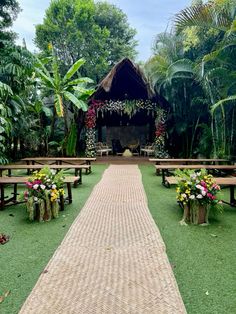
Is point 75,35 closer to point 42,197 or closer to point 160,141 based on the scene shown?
point 160,141

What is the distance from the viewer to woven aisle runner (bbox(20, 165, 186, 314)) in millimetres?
1923

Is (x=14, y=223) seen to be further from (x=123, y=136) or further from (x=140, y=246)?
(x=123, y=136)

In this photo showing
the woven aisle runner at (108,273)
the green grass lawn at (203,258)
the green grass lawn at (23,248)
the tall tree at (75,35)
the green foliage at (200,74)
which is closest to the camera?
the woven aisle runner at (108,273)

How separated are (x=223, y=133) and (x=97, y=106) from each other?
A: 5961 millimetres

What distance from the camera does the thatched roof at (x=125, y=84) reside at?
11297mm

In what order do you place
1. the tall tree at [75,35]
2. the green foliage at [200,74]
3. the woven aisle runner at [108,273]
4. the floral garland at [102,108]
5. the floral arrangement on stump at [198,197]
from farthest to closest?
the tall tree at [75,35], the floral garland at [102,108], the green foliage at [200,74], the floral arrangement on stump at [198,197], the woven aisle runner at [108,273]

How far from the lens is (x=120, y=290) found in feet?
6.98

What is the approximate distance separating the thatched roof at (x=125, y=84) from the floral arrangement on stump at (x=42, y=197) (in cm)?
751

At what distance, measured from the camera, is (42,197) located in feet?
13.6

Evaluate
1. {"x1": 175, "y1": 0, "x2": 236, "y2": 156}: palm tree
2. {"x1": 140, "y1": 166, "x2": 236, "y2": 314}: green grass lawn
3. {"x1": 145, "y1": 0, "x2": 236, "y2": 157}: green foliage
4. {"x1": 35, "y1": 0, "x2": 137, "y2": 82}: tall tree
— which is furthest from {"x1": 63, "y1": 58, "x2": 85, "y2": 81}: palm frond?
{"x1": 140, "y1": 166, "x2": 236, "y2": 314}: green grass lawn

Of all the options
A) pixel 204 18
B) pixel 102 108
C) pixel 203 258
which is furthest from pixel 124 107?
pixel 203 258

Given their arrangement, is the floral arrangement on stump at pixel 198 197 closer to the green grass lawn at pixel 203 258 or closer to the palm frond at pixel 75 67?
the green grass lawn at pixel 203 258

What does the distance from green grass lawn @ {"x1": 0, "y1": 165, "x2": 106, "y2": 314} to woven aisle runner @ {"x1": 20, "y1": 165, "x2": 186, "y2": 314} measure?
206 millimetres

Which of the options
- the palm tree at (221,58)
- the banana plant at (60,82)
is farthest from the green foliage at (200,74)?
the banana plant at (60,82)
